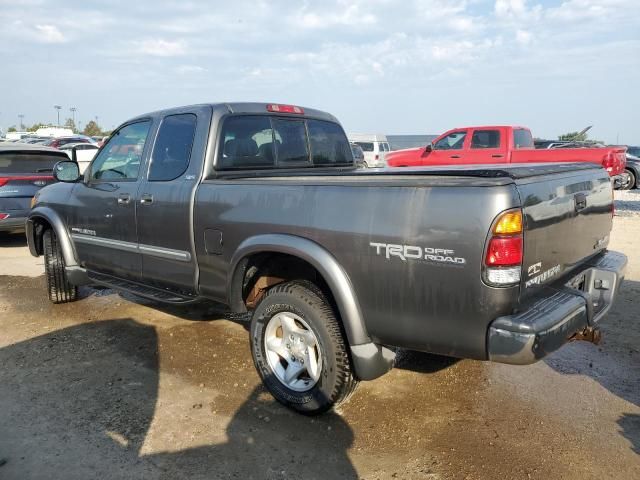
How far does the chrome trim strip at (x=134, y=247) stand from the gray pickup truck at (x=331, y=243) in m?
0.01

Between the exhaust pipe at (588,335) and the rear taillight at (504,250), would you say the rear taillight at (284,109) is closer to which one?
the rear taillight at (504,250)

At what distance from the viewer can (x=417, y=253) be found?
8.35 feet

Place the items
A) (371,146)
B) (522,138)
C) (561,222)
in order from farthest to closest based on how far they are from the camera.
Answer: (371,146) → (522,138) → (561,222)

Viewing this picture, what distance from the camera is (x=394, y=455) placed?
2871 mm

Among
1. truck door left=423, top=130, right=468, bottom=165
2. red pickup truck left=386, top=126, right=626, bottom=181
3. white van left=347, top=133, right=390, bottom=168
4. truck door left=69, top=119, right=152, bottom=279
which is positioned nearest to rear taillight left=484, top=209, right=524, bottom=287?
truck door left=69, top=119, right=152, bottom=279

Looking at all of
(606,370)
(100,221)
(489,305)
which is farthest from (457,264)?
(100,221)

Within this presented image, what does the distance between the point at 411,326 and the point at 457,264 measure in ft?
1.45

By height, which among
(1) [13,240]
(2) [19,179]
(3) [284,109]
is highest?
(3) [284,109]

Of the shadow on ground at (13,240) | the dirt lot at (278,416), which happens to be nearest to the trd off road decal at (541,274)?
the dirt lot at (278,416)

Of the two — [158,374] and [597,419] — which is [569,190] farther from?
[158,374]

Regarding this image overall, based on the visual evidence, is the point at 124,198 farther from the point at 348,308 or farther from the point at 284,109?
the point at 348,308

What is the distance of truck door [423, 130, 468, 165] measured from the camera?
45.0ft

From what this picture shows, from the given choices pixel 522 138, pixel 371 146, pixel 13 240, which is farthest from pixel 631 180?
pixel 13 240

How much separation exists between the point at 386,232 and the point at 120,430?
2.01m
